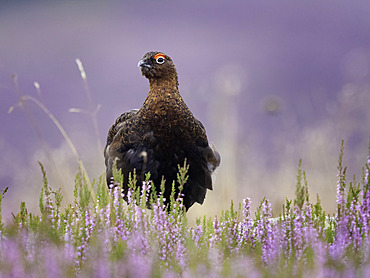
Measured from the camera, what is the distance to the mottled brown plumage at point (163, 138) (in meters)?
4.71

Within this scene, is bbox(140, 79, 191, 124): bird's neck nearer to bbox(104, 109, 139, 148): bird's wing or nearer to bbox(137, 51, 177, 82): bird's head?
bbox(137, 51, 177, 82): bird's head

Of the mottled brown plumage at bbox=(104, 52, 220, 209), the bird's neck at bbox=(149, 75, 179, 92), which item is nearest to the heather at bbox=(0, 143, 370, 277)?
the mottled brown plumage at bbox=(104, 52, 220, 209)

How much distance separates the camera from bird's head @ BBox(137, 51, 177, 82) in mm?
4922

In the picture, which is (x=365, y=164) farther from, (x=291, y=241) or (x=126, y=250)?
(x=126, y=250)

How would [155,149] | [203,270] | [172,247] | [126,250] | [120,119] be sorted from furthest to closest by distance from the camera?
1. [120,119]
2. [155,149]
3. [172,247]
4. [126,250]
5. [203,270]

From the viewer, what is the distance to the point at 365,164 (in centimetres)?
273

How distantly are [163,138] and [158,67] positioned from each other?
2.44ft

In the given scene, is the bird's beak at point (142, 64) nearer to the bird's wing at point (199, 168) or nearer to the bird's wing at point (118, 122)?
the bird's wing at point (118, 122)

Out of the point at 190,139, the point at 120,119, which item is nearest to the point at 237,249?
the point at 190,139

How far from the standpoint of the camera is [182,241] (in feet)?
8.88

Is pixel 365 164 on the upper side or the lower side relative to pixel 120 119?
lower

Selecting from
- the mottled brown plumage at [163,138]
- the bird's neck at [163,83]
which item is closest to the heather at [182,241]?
the mottled brown plumage at [163,138]

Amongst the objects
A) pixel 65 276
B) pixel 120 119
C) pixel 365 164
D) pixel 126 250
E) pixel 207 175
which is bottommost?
pixel 65 276

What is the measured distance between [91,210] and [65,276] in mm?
1317
